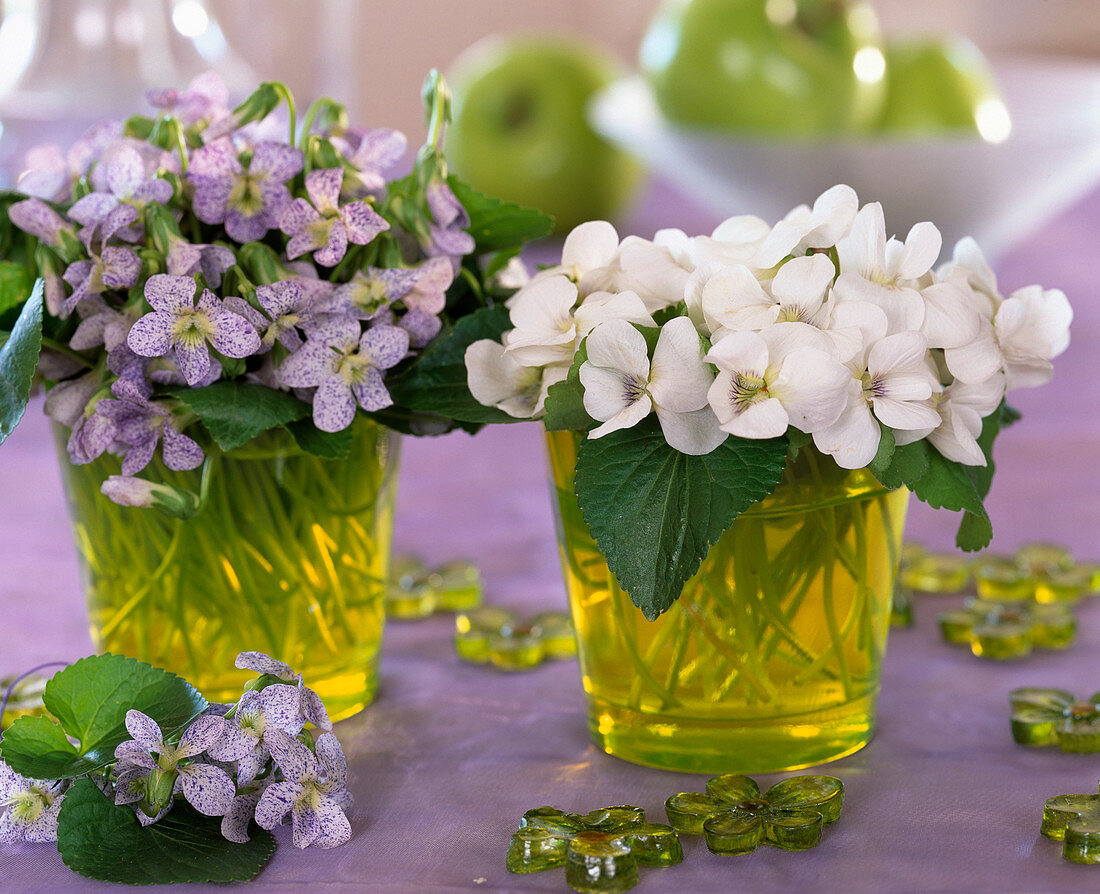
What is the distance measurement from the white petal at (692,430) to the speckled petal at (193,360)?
12 cm

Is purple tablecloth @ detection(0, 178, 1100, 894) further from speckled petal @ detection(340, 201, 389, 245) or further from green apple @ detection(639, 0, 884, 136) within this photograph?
green apple @ detection(639, 0, 884, 136)

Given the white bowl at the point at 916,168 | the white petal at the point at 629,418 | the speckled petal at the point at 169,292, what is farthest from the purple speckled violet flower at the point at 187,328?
the white bowl at the point at 916,168

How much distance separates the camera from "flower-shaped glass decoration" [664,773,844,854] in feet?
1.03

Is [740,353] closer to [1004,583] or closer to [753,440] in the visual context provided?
[753,440]

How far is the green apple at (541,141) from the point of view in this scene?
993 mm

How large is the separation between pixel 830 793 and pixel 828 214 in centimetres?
15

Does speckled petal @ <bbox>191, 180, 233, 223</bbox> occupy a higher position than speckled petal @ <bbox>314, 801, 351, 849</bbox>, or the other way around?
speckled petal @ <bbox>191, 180, 233, 223</bbox>

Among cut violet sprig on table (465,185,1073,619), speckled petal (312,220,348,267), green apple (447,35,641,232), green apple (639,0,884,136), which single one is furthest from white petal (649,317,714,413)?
green apple (447,35,641,232)

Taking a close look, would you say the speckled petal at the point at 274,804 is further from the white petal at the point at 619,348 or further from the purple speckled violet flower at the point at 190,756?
the white petal at the point at 619,348

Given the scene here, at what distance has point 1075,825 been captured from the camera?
312mm

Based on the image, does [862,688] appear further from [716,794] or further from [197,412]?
[197,412]

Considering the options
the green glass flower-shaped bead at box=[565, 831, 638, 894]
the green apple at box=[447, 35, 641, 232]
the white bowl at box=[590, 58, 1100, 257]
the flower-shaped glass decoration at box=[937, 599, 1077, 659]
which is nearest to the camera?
the green glass flower-shaped bead at box=[565, 831, 638, 894]

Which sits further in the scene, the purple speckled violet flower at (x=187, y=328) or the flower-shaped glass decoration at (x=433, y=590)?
the flower-shaped glass decoration at (x=433, y=590)

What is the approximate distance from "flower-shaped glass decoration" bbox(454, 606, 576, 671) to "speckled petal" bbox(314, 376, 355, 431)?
0.44 ft
